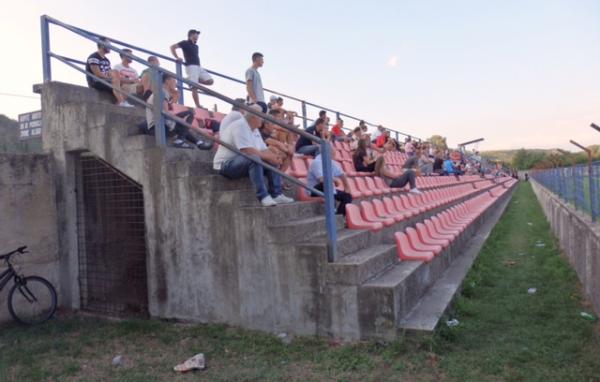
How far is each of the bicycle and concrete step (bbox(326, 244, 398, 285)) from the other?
3386 millimetres

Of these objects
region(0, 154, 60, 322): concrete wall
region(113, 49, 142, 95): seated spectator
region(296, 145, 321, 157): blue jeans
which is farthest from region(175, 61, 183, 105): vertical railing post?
region(0, 154, 60, 322): concrete wall

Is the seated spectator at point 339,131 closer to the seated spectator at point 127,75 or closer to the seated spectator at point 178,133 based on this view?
the seated spectator at point 127,75

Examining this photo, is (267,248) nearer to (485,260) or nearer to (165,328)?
(165,328)

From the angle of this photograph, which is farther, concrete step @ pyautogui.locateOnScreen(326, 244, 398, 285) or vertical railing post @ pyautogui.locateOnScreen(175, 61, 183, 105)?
vertical railing post @ pyautogui.locateOnScreen(175, 61, 183, 105)

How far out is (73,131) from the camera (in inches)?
224

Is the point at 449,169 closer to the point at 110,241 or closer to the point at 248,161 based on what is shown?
the point at 248,161

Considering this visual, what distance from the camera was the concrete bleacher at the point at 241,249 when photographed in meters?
4.07

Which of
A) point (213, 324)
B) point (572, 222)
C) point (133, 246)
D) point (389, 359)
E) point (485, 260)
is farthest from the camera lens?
point (485, 260)

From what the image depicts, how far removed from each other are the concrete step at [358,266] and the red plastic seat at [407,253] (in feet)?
0.95

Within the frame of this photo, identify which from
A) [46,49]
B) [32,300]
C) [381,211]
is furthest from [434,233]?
[46,49]

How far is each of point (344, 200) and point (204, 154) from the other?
5.72ft

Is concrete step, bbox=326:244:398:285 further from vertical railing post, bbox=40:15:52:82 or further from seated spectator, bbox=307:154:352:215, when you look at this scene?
vertical railing post, bbox=40:15:52:82

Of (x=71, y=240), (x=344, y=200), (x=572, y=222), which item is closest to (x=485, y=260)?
(x=572, y=222)

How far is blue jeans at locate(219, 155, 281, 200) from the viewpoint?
4.54 metres
